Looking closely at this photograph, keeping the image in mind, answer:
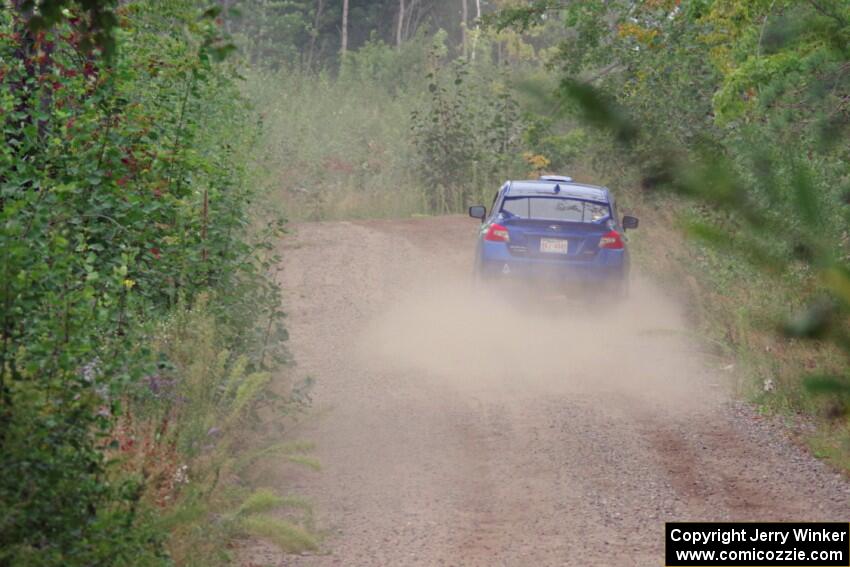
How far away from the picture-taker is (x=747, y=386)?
42.7 feet

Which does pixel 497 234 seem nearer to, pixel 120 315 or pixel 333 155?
Answer: pixel 120 315

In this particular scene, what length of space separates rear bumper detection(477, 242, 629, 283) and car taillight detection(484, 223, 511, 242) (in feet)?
0.22

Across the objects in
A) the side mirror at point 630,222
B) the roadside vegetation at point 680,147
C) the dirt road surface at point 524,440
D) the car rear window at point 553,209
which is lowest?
the dirt road surface at point 524,440

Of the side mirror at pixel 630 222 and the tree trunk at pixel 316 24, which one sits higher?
the tree trunk at pixel 316 24

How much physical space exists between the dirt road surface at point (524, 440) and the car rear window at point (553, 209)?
3.61 feet

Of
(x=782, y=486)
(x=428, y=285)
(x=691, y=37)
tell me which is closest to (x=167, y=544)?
(x=782, y=486)

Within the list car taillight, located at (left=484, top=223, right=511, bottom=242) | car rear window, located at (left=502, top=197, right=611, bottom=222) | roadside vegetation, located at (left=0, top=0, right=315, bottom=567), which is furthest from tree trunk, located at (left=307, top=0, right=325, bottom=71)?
roadside vegetation, located at (left=0, top=0, right=315, bottom=567)

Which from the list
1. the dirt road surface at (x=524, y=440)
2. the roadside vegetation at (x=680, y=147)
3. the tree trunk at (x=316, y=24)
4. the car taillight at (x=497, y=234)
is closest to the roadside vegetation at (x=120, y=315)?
the dirt road surface at (x=524, y=440)

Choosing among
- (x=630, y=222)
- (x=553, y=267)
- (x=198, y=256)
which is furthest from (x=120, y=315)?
(x=630, y=222)

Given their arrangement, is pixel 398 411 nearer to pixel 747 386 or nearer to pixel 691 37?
pixel 747 386

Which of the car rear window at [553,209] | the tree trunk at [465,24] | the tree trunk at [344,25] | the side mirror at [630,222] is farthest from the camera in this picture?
the tree trunk at [344,25]

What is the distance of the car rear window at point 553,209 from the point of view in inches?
659

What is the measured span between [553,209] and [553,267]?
0.79 meters

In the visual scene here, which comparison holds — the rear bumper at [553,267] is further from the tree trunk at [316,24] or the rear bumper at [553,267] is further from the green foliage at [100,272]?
the tree trunk at [316,24]
